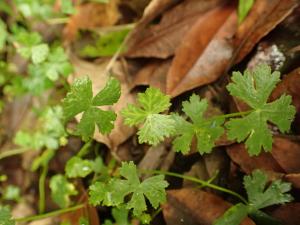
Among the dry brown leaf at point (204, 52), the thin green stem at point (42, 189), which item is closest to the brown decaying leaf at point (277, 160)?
the dry brown leaf at point (204, 52)

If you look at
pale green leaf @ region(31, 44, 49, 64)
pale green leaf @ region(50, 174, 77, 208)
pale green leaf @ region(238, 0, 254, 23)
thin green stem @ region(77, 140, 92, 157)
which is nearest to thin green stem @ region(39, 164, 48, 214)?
pale green leaf @ region(50, 174, 77, 208)

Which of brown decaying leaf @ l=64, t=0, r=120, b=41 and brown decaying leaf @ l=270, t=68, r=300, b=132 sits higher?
brown decaying leaf @ l=64, t=0, r=120, b=41

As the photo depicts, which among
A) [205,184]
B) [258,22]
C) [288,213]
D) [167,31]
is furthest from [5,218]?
[258,22]

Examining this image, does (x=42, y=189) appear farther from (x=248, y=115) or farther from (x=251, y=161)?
(x=248, y=115)

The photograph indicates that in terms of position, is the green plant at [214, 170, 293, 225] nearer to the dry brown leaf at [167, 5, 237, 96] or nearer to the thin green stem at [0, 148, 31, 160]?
the dry brown leaf at [167, 5, 237, 96]

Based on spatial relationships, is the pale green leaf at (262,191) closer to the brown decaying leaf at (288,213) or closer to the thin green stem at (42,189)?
the brown decaying leaf at (288,213)
